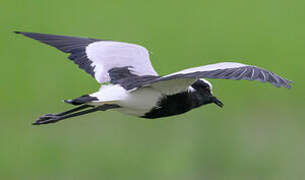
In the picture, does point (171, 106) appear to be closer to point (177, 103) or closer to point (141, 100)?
point (177, 103)

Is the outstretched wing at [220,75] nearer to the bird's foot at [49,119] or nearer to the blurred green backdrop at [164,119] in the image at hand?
the bird's foot at [49,119]

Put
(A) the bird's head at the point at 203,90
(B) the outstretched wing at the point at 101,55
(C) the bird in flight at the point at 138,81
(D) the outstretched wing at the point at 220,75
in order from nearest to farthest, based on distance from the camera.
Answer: (D) the outstretched wing at the point at 220,75, (C) the bird in flight at the point at 138,81, (A) the bird's head at the point at 203,90, (B) the outstretched wing at the point at 101,55

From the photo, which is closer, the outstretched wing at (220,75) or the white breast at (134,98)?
the outstretched wing at (220,75)

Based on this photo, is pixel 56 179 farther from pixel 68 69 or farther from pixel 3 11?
pixel 3 11

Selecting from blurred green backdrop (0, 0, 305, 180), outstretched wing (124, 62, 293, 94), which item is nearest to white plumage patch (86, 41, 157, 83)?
outstretched wing (124, 62, 293, 94)

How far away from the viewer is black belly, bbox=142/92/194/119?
7.31 metres

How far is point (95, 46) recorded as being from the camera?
27.4ft

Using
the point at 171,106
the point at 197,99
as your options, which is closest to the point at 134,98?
the point at 171,106

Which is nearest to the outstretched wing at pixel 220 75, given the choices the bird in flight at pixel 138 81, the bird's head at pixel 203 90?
the bird in flight at pixel 138 81

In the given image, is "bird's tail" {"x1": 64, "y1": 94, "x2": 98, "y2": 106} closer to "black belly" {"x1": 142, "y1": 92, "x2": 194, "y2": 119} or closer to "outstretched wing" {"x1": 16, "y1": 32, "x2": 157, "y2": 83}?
Answer: "black belly" {"x1": 142, "y1": 92, "x2": 194, "y2": 119}

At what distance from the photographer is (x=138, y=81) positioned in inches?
286

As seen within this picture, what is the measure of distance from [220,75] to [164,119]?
4.59 m

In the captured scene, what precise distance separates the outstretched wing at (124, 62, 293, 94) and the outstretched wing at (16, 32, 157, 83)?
21.5 inches

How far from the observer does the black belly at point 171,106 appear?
7.31 m
